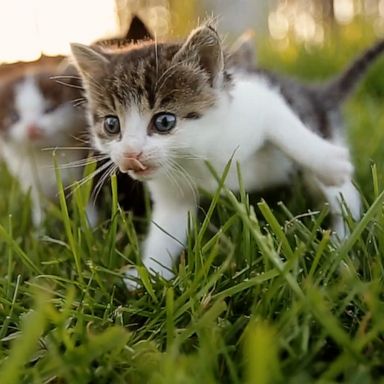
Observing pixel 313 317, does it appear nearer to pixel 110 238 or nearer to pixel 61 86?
pixel 110 238

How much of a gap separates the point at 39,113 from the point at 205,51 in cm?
63

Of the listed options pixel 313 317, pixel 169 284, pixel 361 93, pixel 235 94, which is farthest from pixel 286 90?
pixel 361 93

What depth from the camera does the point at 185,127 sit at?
117 centimetres

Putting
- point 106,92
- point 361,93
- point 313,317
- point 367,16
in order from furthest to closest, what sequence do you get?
point 367,16 < point 361,93 < point 106,92 < point 313,317

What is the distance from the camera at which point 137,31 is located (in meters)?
1.70

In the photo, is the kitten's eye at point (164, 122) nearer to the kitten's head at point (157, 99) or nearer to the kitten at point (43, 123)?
the kitten's head at point (157, 99)

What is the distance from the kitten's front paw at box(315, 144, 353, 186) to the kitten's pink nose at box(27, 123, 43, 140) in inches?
27.2

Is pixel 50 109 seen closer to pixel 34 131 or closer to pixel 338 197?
pixel 34 131

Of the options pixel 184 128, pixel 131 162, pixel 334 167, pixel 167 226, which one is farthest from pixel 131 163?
pixel 334 167

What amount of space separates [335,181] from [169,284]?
415 mm

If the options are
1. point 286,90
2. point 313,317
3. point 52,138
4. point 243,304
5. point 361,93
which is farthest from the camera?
point 361,93

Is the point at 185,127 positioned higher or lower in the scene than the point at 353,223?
higher

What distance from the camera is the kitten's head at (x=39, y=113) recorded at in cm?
167

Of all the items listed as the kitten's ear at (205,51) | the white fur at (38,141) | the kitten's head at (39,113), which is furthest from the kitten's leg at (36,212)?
the kitten's ear at (205,51)
